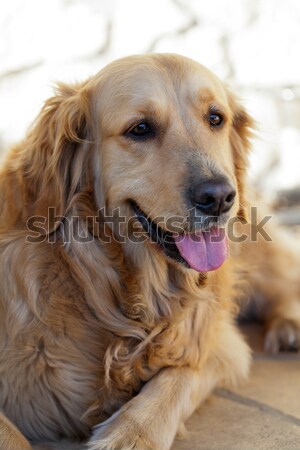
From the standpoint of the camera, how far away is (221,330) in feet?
10.4

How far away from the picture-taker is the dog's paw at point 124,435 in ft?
8.04

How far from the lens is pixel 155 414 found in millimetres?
2615

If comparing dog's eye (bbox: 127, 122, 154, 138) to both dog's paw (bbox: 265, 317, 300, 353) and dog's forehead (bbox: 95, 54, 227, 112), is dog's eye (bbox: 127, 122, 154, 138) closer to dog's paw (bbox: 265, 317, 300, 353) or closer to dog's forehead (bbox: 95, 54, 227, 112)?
dog's forehead (bbox: 95, 54, 227, 112)

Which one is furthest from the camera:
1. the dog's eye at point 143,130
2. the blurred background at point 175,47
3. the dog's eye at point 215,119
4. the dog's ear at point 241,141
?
the blurred background at point 175,47

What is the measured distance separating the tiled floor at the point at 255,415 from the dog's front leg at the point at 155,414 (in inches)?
3.6

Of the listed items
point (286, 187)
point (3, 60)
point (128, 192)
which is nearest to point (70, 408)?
point (128, 192)

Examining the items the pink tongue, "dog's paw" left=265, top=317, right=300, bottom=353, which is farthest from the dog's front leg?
"dog's paw" left=265, top=317, right=300, bottom=353

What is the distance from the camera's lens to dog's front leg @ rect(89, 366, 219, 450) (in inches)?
97.6

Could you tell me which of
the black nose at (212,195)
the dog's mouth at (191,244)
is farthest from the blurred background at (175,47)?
the black nose at (212,195)

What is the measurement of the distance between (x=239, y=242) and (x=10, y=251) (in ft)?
3.56

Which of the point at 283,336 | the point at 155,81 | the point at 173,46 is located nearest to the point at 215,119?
the point at 155,81

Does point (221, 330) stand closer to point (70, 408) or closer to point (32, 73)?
point (70, 408)

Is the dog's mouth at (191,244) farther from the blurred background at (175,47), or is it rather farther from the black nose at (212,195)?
the blurred background at (175,47)

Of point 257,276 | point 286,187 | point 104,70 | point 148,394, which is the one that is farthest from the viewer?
point 286,187
